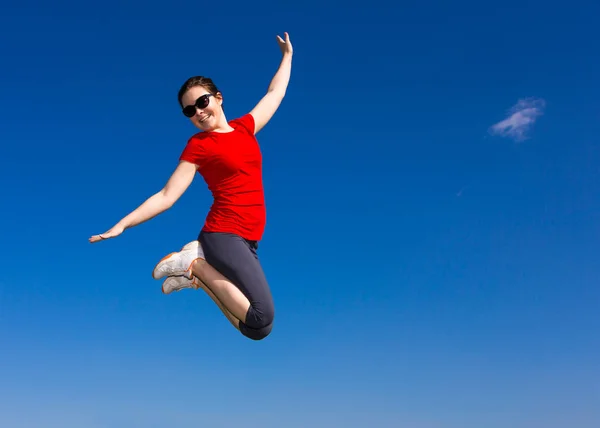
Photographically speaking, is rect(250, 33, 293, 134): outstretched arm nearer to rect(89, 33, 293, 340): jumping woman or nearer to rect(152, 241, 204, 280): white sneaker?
rect(89, 33, 293, 340): jumping woman

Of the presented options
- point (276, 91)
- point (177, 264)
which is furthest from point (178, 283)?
point (276, 91)

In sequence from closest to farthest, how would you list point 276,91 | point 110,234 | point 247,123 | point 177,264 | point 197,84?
point 110,234, point 177,264, point 197,84, point 247,123, point 276,91

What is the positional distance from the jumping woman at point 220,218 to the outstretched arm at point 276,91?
52 centimetres

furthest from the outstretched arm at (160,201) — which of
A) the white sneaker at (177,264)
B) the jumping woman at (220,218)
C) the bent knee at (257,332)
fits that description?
the bent knee at (257,332)

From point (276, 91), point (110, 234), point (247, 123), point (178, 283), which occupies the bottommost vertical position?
point (178, 283)

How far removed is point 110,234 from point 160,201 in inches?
25.5

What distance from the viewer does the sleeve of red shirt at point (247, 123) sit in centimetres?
732

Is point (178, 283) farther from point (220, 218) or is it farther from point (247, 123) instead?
point (247, 123)

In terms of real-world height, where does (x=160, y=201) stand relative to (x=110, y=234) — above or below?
above

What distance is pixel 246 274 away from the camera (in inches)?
255

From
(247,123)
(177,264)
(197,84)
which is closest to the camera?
(177,264)

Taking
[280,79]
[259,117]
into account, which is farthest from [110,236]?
[280,79]

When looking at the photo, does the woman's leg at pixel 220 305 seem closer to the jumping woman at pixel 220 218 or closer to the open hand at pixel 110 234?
the jumping woman at pixel 220 218

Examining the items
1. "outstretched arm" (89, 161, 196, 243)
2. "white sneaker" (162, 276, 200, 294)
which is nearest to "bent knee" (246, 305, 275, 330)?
"white sneaker" (162, 276, 200, 294)
